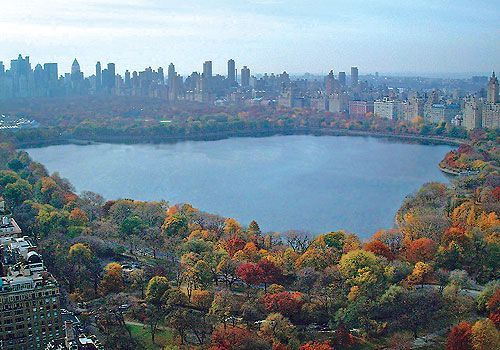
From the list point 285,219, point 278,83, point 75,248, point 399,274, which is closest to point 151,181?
point 285,219

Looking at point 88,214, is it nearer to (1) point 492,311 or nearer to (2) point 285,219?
(2) point 285,219

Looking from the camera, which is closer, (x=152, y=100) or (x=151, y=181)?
(x=151, y=181)

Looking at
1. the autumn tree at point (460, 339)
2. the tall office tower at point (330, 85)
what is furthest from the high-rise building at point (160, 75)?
the autumn tree at point (460, 339)

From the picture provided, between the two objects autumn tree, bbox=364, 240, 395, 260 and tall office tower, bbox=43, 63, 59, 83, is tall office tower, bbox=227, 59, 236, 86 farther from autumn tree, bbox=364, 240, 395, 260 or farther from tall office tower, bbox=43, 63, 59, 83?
autumn tree, bbox=364, 240, 395, 260

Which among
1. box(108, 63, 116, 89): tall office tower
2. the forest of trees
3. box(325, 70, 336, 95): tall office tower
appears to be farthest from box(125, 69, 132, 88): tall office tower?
the forest of trees

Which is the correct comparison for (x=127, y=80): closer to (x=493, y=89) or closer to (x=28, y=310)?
(x=493, y=89)

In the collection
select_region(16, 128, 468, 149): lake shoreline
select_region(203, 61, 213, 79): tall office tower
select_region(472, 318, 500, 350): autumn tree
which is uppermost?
select_region(203, 61, 213, 79): tall office tower

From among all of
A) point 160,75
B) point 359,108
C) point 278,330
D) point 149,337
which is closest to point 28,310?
point 149,337
